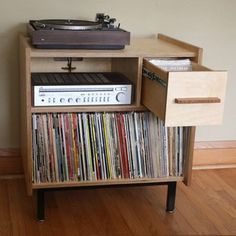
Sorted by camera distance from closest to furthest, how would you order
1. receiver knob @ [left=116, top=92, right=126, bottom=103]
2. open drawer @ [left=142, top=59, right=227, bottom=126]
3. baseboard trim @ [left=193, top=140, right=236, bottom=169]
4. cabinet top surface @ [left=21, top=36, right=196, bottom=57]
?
open drawer @ [left=142, top=59, right=227, bottom=126] → cabinet top surface @ [left=21, top=36, right=196, bottom=57] → receiver knob @ [left=116, top=92, right=126, bottom=103] → baseboard trim @ [left=193, top=140, right=236, bottom=169]

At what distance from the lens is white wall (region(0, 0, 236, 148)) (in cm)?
201

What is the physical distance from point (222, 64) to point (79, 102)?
87 cm

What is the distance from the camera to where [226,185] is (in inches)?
87.7

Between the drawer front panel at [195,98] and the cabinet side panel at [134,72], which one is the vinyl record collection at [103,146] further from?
the drawer front panel at [195,98]

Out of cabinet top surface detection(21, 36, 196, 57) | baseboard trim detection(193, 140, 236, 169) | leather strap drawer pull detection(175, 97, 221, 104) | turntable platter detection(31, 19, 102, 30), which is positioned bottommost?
baseboard trim detection(193, 140, 236, 169)

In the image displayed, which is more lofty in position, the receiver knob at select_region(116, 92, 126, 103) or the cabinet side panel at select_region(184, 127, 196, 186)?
the receiver knob at select_region(116, 92, 126, 103)

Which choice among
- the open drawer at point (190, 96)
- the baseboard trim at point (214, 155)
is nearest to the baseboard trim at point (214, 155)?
the baseboard trim at point (214, 155)

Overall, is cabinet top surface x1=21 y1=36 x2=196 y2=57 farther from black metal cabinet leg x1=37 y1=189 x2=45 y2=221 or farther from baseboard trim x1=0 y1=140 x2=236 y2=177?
baseboard trim x1=0 y1=140 x2=236 y2=177

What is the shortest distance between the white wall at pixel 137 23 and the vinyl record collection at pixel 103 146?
0.45 meters

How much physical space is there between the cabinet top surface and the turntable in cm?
3

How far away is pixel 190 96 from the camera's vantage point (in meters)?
1.54

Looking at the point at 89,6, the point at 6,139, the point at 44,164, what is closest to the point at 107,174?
the point at 44,164

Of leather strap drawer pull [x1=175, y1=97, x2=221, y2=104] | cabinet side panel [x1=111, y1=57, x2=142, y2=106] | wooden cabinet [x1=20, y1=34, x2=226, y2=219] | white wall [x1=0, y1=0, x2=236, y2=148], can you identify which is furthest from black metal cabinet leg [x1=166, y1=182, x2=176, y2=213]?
white wall [x1=0, y1=0, x2=236, y2=148]

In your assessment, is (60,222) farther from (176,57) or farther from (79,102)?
(176,57)
